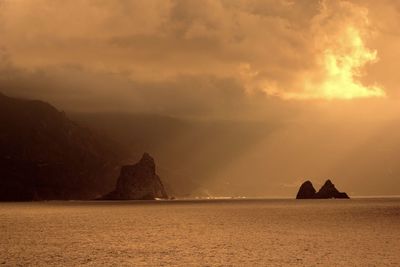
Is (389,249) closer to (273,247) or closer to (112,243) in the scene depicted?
(273,247)

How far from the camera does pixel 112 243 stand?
283ft

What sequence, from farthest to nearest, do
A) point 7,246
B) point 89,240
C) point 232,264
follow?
point 89,240
point 7,246
point 232,264

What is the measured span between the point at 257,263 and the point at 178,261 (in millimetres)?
8725

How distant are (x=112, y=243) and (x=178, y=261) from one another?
26812mm

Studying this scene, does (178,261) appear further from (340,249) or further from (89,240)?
(89,240)

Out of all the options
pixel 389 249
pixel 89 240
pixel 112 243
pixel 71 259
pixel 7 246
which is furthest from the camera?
pixel 89 240

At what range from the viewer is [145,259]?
64.0 metres

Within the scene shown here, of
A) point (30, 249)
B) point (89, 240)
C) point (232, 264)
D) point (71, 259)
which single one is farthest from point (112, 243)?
point (232, 264)

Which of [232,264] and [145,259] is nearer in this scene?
[232,264]

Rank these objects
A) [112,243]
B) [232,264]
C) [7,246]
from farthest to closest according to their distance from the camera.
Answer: [112,243] → [7,246] → [232,264]

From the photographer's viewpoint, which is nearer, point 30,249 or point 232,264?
point 232,264

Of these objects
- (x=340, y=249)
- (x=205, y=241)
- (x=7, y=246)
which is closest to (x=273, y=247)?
(x=340, y=249)

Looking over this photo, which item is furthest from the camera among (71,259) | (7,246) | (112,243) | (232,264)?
(112,243)

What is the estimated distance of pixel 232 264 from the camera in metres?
59.4
